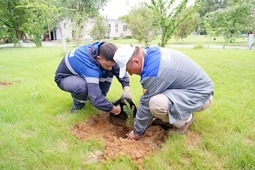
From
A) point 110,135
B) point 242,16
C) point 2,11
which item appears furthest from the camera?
point 2,11

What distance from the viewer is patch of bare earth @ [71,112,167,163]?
2.04m

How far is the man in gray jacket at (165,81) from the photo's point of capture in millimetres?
1916

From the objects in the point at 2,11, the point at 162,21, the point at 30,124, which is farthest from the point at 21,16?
the point at 30,124

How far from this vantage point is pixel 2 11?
64.5ft

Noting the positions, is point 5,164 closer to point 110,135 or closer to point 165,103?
point 110,135

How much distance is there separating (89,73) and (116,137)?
77cm

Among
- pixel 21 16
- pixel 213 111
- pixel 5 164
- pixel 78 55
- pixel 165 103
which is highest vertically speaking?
pixel 21 16

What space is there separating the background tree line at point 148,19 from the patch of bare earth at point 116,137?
845 cm

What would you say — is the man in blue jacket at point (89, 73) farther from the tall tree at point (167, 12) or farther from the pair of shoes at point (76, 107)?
the tall tree at point (167, 12)

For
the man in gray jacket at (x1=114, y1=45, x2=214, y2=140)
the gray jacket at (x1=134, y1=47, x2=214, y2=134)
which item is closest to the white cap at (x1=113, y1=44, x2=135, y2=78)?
the man in gray jacket at (x1=114, y1=45, x2=214, y2=140)

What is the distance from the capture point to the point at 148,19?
14.2m

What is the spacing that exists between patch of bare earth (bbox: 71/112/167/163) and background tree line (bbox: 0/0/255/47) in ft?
27.7

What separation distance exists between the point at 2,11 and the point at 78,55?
21.0 metres

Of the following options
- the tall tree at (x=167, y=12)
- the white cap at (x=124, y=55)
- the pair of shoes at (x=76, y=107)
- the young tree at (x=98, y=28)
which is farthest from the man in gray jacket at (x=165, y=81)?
the young tree at (x=98, y=28)
